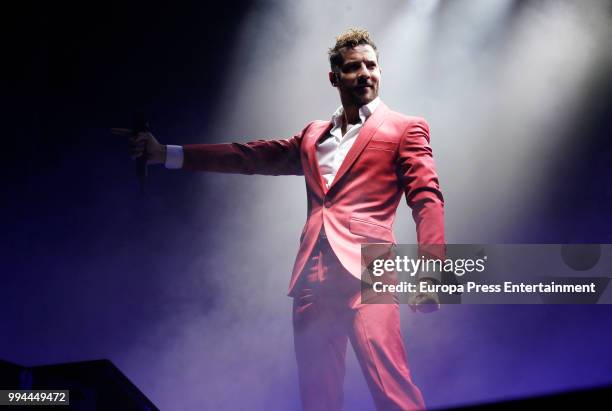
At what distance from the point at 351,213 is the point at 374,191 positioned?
0.43ft

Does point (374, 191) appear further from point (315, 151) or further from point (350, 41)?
point (350, 41)

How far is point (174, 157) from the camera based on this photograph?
269 centimetres

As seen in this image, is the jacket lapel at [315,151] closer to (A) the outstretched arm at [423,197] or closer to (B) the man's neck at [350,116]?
(B) the man's neck at [350,116]

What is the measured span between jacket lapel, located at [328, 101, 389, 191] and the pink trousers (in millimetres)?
279

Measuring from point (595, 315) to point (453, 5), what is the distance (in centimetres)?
201

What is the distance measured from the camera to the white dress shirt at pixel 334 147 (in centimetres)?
252

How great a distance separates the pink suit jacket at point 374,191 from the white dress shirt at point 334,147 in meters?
0.03

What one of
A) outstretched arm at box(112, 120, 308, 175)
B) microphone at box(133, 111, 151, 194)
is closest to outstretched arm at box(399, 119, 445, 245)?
outstretched arm at box(112, 120, 308, 175)

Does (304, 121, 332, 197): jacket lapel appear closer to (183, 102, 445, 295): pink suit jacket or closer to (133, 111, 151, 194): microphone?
(183, 102, 445, 295): pink suit jacket

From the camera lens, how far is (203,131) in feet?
12.0

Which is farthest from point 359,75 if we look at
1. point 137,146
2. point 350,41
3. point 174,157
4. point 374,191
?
point 137,146

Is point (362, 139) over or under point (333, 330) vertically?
over

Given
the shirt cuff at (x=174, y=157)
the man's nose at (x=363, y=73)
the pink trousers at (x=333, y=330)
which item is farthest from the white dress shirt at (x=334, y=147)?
the pink trousers at (x=333, y=330)

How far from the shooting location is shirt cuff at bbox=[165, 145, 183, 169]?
2680mm
